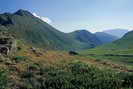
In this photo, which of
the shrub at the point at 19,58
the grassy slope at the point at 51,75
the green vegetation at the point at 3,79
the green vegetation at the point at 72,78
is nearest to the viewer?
the green vegetation at the point at 3,79

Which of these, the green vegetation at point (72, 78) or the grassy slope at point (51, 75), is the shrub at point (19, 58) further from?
the green vegetation at point (72, 78)

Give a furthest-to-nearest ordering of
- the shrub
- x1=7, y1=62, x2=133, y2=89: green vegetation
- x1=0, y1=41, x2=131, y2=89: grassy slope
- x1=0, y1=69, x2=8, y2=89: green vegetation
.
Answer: the shrub < x1=0, y1=41, x2=131, y2=89: grassy slope < x1=7, y1=62, x2=133, y2=89: green vegetation < x1=0, y1=69, x2=8, y2=89: green vegetation

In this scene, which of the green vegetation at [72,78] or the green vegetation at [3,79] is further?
the green vegetation at [72,78]

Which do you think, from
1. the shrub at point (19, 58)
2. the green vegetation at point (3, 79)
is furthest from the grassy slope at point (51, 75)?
the green vegetation at point (3, 79)

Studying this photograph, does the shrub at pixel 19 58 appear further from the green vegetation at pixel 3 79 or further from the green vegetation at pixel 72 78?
the green vegetation at pixel 3 79

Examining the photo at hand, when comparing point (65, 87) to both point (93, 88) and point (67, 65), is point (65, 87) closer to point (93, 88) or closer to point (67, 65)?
point (93, 88)

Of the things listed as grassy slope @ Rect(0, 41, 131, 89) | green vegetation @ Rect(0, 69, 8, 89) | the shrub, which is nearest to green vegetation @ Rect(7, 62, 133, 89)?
grassy slope @ Rect(0, 41, 131, 89)

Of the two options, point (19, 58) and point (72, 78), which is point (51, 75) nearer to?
point (72, 78)

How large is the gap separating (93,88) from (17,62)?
45.8ft

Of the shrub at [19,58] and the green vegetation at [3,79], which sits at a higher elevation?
the shrub at [19,58]

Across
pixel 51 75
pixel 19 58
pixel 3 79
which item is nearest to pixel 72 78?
pixel 51 75

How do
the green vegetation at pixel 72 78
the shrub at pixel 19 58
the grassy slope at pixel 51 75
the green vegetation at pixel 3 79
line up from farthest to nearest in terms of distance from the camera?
the shrub at pixel 19 58 < the grassy slope at pixel 51 75 < the green vegetation at pixel 72 78 < the green vegetation at pixel 3 79

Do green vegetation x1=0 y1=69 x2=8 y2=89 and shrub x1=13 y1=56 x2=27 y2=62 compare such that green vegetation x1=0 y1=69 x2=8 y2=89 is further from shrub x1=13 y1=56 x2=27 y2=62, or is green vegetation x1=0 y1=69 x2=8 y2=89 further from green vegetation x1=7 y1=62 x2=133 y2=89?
shrub x1=13 y1=56 x2=27 y2=62

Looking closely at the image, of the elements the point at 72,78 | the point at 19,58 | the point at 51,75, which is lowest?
the point at 72,78
